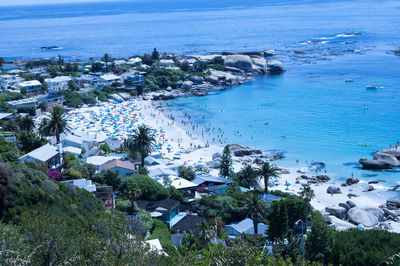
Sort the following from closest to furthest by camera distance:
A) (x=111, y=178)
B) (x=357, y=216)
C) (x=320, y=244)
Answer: (x=320, y=244) < (x=357, y=216) < (x=111, y=178)

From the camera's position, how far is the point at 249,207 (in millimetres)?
23125

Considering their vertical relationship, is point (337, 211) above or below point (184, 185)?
below

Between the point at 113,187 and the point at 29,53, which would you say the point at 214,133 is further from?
the point at 29,53

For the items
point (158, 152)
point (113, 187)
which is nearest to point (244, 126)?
point (158, 152)

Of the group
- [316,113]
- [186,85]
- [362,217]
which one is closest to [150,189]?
[362,217]

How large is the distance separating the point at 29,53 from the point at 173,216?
360 feet

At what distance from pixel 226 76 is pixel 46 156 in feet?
171

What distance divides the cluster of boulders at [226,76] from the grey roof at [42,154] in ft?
119

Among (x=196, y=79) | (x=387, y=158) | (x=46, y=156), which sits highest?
(x=46, y=156)

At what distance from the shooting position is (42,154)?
2875 centimetres

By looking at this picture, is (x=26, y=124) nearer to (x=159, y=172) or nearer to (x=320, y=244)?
(x=159, y=172)

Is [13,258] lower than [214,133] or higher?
higher

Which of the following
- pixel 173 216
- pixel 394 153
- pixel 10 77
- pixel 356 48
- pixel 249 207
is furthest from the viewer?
pixel 356 48

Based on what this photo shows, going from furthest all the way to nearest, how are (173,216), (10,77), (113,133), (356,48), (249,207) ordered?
1. (356,48)
2. (10,77)
3. (113,133)
4. (173,216)
5. (249,207)
